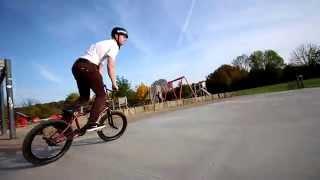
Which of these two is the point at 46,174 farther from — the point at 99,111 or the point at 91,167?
the point at 99,111

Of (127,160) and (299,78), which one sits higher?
(299,78)

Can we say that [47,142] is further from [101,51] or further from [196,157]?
[196,157]

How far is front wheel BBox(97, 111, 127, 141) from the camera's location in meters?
5.28

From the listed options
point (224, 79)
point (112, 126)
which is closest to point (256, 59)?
point (224, 79)

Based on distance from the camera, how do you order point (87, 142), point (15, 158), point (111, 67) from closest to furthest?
point (15, 158), point (111, 67), point (87, 142)

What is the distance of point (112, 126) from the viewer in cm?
557

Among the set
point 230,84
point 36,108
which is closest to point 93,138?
point 36,108

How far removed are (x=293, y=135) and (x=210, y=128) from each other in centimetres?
153

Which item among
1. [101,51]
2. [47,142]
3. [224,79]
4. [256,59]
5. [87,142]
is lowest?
[87,142]

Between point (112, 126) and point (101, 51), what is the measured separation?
1432 mm

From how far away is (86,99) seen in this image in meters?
4.80

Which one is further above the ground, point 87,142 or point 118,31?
point 118,31

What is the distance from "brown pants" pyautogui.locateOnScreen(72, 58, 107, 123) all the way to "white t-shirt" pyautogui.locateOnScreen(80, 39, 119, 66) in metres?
0.09

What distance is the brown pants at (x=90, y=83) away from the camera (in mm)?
4590
